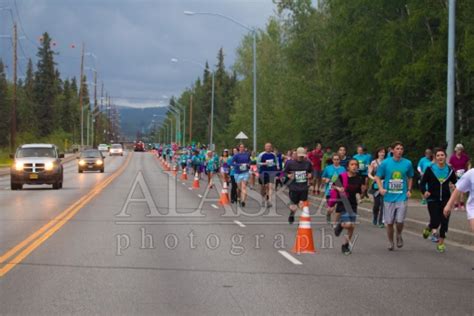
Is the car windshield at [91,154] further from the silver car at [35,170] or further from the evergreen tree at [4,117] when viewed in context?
the evergreen tree at [4,117]

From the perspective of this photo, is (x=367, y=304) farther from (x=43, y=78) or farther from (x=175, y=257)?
(x=43, y=78)

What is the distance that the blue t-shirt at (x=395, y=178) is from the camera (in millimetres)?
15109

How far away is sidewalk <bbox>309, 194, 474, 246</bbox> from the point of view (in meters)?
17.4

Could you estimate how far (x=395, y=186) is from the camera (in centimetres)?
1511

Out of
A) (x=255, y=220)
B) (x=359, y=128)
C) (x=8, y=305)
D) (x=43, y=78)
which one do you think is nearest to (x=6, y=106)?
(x=43, y=78)

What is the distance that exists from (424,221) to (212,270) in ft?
31.0

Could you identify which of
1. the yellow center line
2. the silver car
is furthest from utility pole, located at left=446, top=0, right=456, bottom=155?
the silver car

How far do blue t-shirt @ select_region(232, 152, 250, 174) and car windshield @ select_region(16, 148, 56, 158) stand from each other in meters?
13.2

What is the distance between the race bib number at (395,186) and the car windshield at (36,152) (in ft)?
78.0

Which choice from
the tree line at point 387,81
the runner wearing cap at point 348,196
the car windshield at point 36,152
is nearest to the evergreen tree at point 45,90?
the tree line at point 387,81

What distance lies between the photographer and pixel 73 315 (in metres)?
8.62

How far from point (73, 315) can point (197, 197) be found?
2300 centimetres

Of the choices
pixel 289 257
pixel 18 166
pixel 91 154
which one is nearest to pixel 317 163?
pixel 18 166

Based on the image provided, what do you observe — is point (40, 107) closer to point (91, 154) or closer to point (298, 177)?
point (91, 154)
